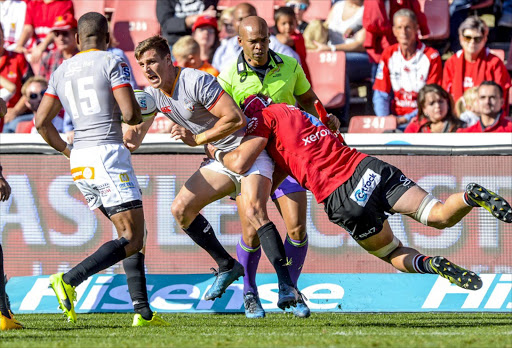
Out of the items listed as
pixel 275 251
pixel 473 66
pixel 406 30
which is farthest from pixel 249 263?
pixel 473 66

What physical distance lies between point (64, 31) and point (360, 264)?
198 inches

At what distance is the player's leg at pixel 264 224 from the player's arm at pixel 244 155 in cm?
13

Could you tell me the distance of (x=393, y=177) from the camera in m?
6.04

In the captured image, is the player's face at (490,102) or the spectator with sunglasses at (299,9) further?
the spectator with sunglasses at (299,9)

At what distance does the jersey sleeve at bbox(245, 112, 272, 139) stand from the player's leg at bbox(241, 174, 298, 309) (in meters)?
0.33

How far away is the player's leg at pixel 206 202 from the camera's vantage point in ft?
22.7

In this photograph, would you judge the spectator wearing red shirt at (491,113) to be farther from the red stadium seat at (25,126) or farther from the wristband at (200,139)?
the red stadium seat at (25,126)

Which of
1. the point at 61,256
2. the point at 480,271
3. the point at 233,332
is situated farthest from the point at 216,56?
the point at 233,332

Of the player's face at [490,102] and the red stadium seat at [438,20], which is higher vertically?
the red stadium seat at [438,20]

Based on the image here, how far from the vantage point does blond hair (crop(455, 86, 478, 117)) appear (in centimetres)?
927

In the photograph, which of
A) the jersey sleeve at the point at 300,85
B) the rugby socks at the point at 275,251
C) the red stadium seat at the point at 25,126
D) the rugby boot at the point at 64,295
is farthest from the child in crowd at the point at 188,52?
the rugby boot at the point at 64,295

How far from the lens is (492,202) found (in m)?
5.54

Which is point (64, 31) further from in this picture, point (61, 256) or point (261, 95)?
point (261, 95)

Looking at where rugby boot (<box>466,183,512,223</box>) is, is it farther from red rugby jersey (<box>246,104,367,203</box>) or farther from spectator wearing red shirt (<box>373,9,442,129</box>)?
spectator wearing red shirt (<box>373,9,442,129</box>)
